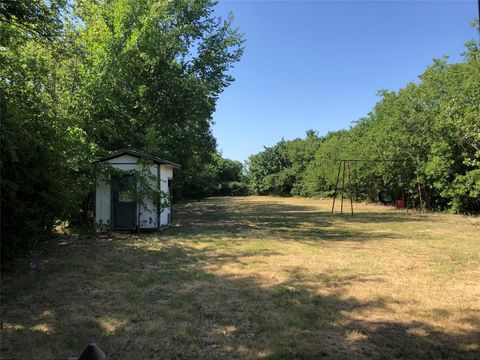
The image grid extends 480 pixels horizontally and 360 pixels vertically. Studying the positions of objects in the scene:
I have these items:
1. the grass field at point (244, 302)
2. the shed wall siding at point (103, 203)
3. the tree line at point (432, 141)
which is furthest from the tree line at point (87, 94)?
the tree line at point (432, 141)

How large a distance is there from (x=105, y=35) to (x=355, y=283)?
13.9 meters

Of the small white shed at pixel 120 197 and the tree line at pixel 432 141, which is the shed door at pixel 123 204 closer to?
the small white shed at pixel 120 197

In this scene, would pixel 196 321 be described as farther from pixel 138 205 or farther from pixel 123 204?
pixel 123 204

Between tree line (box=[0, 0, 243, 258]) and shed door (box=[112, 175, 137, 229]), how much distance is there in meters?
0.87

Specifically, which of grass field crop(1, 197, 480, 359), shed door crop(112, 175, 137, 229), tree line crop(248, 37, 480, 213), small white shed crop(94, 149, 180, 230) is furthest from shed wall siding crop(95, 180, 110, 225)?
tree line crop(248, 37, 480, 213)

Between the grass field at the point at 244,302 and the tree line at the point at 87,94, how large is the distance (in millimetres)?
1550

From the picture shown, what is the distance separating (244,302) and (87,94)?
10.8 metres

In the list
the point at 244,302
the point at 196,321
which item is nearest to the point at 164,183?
the point at 244,302

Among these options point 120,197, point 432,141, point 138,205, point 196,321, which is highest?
point 432,141

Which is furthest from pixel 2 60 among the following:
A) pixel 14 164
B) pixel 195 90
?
pixel 195 90

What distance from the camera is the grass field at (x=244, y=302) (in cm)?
405

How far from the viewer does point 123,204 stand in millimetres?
12992

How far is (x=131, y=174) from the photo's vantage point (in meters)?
12.8

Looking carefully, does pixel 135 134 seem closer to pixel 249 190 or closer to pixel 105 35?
pixel 105 35
